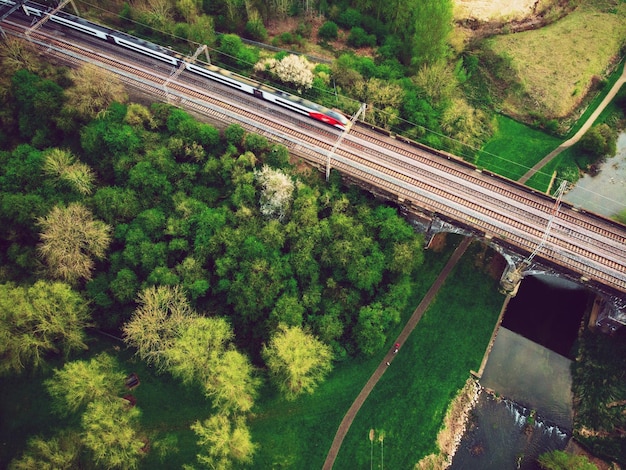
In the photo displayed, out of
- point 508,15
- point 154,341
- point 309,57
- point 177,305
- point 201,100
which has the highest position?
point 508,15

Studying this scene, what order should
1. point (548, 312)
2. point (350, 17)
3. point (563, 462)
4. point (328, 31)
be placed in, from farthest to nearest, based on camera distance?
point (350, 17)
point (328, 31)
point (548, 312)
point (563, 462)

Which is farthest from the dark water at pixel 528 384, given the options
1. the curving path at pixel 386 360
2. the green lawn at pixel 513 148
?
the green lawn at pixel 513 148

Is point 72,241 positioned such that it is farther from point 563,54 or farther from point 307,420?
point 563,54

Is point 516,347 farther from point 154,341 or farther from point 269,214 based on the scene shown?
point 154,341

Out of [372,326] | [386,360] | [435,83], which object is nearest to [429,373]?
[386,360]

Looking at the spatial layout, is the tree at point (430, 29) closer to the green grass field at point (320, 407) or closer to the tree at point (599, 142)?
the tree at point (599, 142)

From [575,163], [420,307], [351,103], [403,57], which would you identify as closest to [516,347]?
[420,307]
